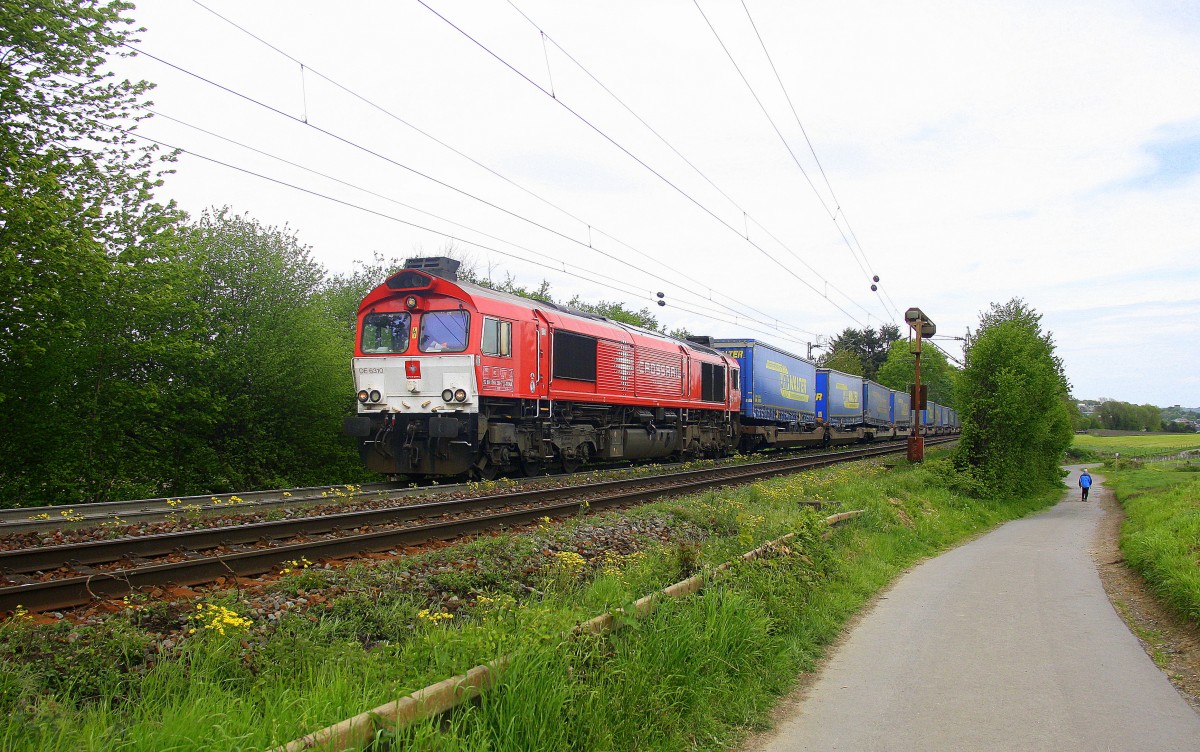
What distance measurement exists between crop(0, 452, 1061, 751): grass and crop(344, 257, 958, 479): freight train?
20.6 feet

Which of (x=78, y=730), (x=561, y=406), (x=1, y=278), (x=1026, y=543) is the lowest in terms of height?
(x=1026, y=543)

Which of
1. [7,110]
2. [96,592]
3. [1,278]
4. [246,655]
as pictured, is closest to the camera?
[246,655]

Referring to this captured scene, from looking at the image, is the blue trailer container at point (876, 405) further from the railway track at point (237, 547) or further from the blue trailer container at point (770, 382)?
the railway track at point (237, 547)

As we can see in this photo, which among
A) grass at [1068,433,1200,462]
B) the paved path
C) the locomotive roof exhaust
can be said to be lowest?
grass at [1068,433,1200,462]

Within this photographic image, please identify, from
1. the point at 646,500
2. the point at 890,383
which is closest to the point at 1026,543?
the point at 646,500

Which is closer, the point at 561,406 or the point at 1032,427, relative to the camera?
the point at 561,406

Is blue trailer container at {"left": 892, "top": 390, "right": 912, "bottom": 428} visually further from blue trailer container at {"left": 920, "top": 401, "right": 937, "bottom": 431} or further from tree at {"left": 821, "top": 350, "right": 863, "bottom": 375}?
tree at {"left": 821, "top": 350, "right": 863, "bottom": 375}

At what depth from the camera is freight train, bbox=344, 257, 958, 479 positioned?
47.5 ft

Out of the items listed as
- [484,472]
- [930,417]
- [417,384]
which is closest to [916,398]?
[484,472]

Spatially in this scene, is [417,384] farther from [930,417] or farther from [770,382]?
[930,417]

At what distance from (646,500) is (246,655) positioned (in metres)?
9.62

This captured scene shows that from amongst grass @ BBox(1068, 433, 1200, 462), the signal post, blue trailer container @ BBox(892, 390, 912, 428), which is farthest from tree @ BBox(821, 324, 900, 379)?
the signal post

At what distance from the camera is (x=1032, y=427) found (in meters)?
22.5

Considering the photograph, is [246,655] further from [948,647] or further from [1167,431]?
[1167,431]
